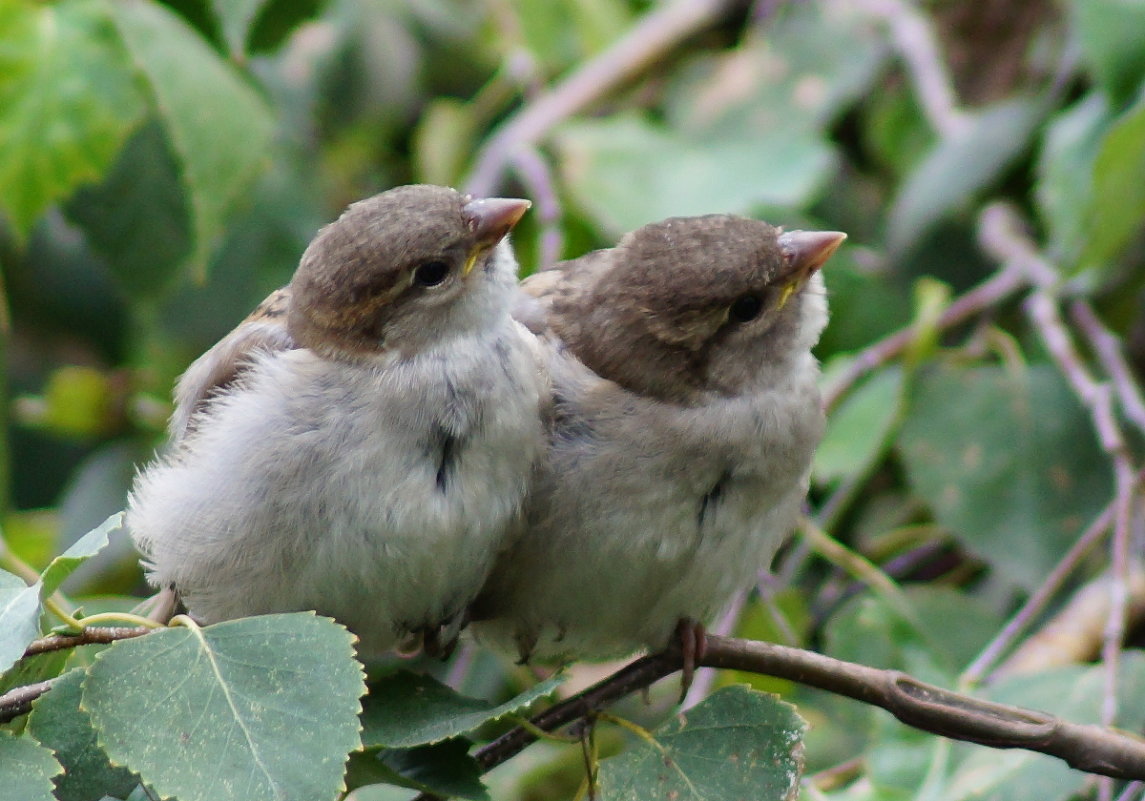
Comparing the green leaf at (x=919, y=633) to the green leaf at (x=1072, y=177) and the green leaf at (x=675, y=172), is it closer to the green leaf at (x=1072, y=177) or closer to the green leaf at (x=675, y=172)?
the green leaf at (x=1072, y=177)

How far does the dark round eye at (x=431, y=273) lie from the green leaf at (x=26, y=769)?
0.98 metres

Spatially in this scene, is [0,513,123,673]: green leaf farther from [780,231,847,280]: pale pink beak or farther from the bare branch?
[780,231,847,280]: pale pink beak

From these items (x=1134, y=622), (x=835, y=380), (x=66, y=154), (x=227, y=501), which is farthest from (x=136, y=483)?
(x=1134, y=622)

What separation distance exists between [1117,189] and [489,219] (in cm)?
151

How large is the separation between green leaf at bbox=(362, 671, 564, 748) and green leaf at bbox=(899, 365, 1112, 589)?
5.18 feet

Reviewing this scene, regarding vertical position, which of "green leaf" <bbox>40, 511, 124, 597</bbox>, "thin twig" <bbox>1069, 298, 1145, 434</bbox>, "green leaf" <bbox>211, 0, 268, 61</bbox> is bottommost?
"thin twig" <bbox>1069, 298, 1145, 434</bbox>

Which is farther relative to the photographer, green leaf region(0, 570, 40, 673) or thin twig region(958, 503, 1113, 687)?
thin twig region(958, 503, 1113, 687)

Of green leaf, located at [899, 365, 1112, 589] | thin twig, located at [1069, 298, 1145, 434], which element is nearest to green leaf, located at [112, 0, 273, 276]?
green leaf, located at [899, 365, 1112, 589]

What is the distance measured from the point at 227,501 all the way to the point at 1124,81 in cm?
223

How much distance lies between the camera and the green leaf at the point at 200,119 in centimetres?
289

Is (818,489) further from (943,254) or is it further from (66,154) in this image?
(66,154)

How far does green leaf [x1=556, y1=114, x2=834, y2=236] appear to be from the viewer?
3.67 m

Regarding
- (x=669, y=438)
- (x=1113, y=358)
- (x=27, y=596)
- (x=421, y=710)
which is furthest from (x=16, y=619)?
(x=1113, y=358)

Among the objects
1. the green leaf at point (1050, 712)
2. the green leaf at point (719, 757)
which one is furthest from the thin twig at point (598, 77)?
the green leaf at point (719, 757)
